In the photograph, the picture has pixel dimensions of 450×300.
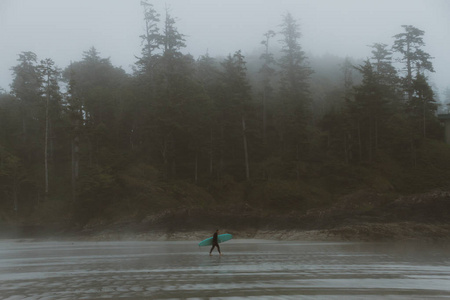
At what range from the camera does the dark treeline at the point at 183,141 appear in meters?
45.4

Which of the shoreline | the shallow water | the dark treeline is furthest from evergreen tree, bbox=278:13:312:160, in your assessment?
the shallow water

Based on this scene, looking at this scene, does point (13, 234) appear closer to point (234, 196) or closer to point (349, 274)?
point (234, 196)

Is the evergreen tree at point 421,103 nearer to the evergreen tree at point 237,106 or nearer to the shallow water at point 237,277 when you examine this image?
the evergreen tree at point 237,106

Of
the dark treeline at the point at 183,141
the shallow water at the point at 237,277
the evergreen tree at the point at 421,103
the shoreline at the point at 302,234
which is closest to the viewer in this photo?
the shallow water at the point at 237,277

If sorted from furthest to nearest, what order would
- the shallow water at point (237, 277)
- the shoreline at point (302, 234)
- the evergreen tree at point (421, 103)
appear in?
the evergreen tree at point (421, 103), the shoreline at point (302, 234), the shallow water at point (237, 277)

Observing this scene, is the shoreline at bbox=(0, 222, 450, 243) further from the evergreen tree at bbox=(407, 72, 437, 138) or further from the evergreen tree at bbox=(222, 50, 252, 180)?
the evergreen tree at bbox=(407, 72, 437, 138)

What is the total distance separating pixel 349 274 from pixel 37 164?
50208 millimetres

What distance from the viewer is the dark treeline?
149 feet

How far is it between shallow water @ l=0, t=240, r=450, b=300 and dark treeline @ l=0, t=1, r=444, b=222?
21.7 metres

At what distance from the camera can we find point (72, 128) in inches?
1896

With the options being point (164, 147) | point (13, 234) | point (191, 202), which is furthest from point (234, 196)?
point (13, 234)

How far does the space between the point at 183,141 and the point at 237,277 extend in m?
37.5

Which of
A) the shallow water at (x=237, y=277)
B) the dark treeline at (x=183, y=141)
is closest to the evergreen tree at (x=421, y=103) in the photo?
the dark treeline at (x=183, y=141)

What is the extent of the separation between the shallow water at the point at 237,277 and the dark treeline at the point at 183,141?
2168 centimetres
